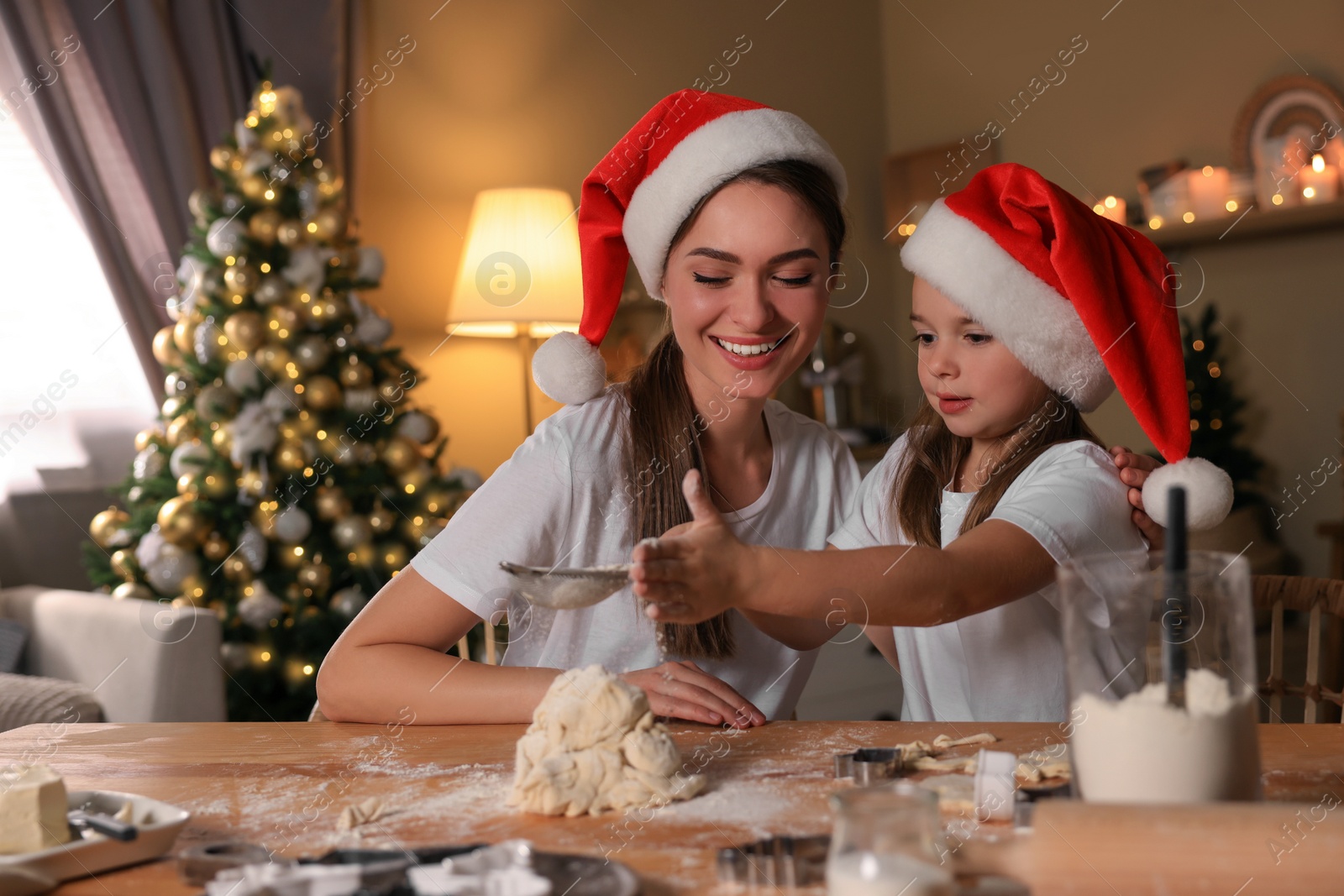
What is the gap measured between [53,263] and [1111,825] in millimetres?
3151

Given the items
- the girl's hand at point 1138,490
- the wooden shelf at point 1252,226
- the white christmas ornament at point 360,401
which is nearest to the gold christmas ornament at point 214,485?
the white christmas ornament at point 360,401

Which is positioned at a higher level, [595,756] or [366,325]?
[366,325]

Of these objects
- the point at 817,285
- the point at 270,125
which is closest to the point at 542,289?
the point at 270,125

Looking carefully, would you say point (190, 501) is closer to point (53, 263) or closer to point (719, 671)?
point (53, 263)

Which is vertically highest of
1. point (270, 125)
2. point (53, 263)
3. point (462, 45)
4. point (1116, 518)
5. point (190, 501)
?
point (462, 45)

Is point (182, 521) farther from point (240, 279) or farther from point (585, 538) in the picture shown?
point (585, 538)

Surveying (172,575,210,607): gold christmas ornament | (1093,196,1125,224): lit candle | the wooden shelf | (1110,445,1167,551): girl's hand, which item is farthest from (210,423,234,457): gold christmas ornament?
the wooden shelf

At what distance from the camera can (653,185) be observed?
1461 millimetres

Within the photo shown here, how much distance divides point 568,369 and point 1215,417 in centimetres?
313

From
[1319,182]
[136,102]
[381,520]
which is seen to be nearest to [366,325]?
[381,520]

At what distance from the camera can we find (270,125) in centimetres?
282

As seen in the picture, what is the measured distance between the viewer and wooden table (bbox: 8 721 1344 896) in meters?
0.61

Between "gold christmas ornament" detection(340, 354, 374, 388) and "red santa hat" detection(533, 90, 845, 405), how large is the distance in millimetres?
1417

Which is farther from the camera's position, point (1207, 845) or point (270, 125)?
point (270, 125)
